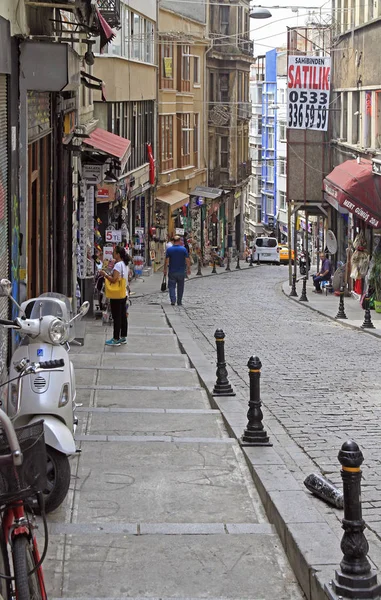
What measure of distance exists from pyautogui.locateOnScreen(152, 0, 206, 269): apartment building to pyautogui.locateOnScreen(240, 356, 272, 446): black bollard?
106 ft

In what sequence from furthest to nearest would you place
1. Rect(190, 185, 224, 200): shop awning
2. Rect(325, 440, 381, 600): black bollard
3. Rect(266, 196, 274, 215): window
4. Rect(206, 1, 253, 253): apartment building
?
1. Rect(266, 196, 274, 215): window
2. Rect(206, 1, 253, 253): apartment building
3. Rect(190, 185, 224, 200): shop awning
4. Rect(325, 440, 381, 600): black bollard

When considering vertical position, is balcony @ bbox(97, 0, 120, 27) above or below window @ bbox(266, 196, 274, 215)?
above

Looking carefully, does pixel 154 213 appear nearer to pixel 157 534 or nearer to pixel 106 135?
pixel 106 135

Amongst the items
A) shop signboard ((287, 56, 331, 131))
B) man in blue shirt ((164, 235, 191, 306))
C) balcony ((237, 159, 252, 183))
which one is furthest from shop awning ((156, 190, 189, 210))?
man in blue shirt ((164, 235, 191, 306))

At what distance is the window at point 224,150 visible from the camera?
212ft

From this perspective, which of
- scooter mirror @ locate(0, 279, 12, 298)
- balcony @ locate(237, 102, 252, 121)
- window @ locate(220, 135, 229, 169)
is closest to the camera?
scooter mirror @ locate(0, 279, 12, 298)

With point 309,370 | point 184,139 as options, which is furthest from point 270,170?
point 309,370

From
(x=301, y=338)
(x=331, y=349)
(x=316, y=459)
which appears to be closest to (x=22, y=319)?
(x=316, y=459)

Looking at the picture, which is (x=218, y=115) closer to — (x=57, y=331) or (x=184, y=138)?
(x=184, y=138)

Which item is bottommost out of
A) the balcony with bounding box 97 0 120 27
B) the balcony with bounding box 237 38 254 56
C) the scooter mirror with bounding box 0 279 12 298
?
the scooter mirror with bounding box 0 279 12 298

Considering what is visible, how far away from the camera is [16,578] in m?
4.80

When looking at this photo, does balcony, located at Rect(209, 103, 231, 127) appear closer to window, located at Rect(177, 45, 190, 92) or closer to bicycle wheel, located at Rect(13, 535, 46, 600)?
window, located at Rect(177, 45, 190, 92)

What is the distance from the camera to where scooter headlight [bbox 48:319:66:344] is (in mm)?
7785

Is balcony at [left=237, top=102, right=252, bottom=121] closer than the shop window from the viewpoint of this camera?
No
